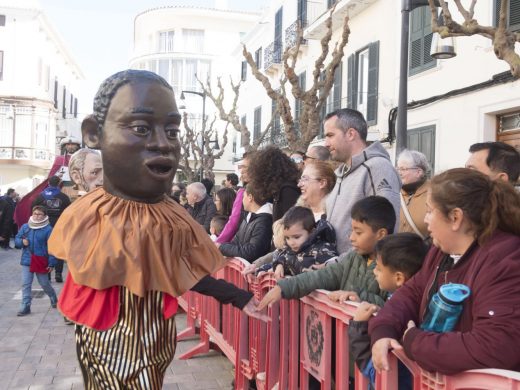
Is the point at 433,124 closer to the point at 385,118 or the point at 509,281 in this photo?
the point at 385,118

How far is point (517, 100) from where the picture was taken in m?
9.73

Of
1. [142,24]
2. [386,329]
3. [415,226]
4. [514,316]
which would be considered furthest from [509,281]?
[142,24]

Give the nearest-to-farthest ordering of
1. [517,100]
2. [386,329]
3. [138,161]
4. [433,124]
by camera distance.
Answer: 1. [386,329]
2. [138,161]
3. [517,100]
4. [433,124]

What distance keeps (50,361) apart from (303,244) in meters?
2.99

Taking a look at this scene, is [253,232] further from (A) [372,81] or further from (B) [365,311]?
(A) [372,81]

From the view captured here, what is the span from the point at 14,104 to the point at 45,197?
101 feet

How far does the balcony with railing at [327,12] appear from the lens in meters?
15.0

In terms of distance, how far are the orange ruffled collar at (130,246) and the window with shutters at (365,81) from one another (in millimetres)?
12578

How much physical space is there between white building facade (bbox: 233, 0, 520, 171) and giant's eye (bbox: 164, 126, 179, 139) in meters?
8.70

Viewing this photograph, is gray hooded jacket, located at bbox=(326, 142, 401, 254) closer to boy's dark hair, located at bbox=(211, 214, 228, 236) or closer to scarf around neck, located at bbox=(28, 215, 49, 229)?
boy's dark hair, located at bbox=(211, 214, 228, 236)

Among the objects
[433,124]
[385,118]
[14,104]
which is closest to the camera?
[433,124]

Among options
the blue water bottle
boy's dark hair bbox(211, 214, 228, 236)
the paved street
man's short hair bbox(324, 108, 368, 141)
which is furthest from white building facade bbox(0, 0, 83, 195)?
the blue water bottle

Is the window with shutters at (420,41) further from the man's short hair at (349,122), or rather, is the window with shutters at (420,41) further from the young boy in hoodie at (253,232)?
the man's short hair at (349,122)

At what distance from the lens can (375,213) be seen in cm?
311
